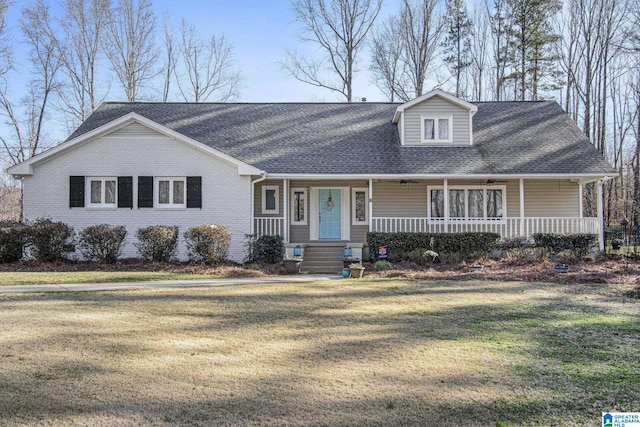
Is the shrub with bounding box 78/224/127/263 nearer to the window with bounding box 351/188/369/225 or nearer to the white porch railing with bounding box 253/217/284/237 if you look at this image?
the white porch railing with bounding box 253/217/284/237

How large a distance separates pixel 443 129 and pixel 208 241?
33.7 ft

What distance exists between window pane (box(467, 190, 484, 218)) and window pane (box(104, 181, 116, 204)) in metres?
13.0

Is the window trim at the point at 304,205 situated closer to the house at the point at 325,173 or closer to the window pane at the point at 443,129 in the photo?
the house at the point at 325,173

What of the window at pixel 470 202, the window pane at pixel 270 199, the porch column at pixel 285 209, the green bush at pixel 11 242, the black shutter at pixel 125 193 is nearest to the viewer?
the green bush at pixel 11 242

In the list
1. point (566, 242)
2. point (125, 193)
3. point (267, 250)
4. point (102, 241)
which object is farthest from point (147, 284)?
point (566, 242)

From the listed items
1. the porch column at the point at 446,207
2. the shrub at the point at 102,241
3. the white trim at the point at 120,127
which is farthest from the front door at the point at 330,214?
the shrub at the point at 102,241

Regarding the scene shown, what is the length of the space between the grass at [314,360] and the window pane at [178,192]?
6889 millimetres

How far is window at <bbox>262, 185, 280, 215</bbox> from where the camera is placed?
17.2m

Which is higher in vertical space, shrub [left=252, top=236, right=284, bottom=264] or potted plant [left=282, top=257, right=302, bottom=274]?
shrub [left=252, top=236, right=284, bottom=264]

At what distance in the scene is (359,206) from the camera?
1738 cm

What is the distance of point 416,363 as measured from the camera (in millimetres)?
5016

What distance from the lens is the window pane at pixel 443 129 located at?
17672 mm

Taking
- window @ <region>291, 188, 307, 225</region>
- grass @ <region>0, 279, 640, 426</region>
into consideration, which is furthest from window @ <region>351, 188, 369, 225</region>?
grass @ <region>0, 279, 640, 426</region>

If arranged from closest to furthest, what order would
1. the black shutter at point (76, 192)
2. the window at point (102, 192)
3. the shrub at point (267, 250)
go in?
the shrub at point (267, 250), the black shutter at point (76, 192), the window at point (102, 192)
